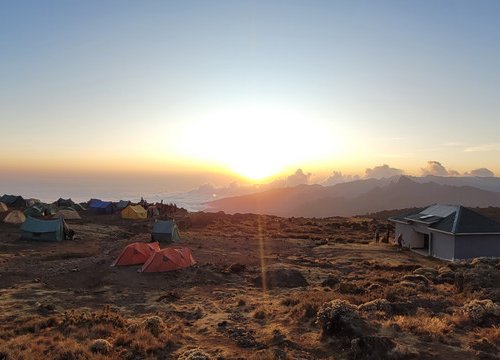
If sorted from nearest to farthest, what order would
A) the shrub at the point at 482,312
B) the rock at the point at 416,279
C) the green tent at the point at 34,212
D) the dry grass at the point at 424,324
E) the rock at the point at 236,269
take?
the dry grass at the point at 424,324 < the shrub at the point at 482,312 < the rock at the point at 416,279 < the rock at the point at 236,269 < the green tent at the point at 34,212

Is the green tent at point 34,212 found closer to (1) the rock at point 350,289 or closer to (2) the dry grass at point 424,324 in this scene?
(1) the rock at point 350,289

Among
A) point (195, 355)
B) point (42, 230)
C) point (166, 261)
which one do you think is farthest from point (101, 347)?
point (42, 230)

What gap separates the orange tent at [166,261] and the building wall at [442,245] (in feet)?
64.0

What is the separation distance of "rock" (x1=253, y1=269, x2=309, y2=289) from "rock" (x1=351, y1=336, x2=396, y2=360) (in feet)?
37.2

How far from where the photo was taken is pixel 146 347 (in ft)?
41.9

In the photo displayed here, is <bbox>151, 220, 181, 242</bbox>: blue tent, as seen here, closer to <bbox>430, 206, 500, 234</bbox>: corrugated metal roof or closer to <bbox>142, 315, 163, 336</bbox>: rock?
<bbox>430, 206, 500, 234</bbox>: corrugated metal roof

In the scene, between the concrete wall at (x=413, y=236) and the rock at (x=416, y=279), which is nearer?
the rock at (x=416, y=279)

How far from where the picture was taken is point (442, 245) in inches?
1293

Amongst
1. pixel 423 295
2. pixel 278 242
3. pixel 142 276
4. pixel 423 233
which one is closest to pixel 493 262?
pixel 423 233

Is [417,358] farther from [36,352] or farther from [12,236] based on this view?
[12,236]

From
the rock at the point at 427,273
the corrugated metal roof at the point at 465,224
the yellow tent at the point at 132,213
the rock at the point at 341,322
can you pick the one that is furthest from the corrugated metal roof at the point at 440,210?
the yellow tent at the point at 132,213

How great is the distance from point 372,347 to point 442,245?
80.0 ft

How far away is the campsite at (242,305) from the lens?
1241cm

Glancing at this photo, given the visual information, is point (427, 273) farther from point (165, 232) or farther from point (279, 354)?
point (165, 232)
